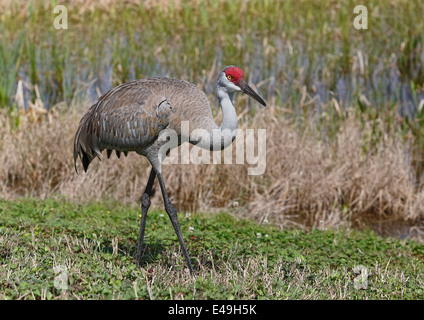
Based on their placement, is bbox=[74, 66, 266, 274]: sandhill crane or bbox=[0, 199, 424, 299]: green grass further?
bbox=[74, 66, 266, 274]: sandhill crane

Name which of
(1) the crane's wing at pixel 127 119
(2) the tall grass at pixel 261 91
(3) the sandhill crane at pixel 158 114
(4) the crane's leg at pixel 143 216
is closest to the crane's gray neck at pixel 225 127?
(3) the sandhill crane at pixel 158 114

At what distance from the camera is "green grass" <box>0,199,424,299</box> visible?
4.26m

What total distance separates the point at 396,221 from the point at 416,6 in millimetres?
7138

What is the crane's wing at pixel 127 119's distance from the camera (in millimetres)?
5387

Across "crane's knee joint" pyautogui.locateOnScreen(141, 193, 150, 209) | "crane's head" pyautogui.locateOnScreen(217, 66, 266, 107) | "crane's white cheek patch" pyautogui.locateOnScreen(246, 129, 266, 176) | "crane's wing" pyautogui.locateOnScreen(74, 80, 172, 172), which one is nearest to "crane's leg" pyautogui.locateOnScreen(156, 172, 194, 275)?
"crane's knee joint" pyautogui.locateOnScreen(141, 193, 150, 209)

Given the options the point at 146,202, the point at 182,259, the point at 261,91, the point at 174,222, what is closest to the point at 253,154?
the point at 261,91

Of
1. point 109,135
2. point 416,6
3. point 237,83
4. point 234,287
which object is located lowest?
point 234,287

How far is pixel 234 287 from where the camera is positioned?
432 cm

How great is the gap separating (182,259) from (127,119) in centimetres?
119

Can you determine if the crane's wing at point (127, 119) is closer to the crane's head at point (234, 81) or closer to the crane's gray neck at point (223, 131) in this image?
the crane's gray neck at point (223, 131)

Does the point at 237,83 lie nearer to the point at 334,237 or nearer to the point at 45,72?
the point at 334,237

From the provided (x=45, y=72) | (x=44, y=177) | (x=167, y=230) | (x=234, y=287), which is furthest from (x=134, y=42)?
(x=234, y=287)

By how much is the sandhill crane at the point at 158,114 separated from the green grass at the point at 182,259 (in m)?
0.39

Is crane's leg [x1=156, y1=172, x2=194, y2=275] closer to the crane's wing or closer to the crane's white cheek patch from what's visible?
the crane's wing
